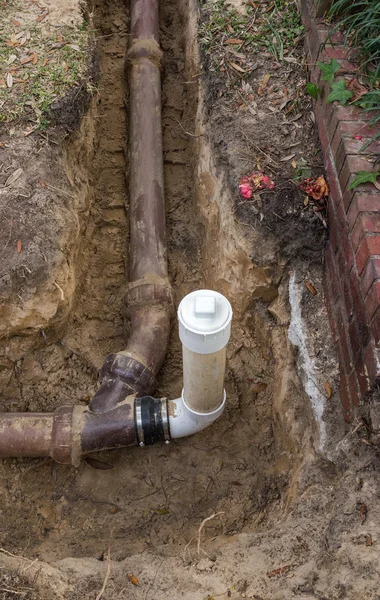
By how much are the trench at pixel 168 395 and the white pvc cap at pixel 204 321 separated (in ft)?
2.68

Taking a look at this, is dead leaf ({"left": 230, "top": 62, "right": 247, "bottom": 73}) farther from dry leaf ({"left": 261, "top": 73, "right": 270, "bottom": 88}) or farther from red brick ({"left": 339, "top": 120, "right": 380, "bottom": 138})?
red brick ({"left": 339, "top": 120, "right": 380, "bottom": 138})

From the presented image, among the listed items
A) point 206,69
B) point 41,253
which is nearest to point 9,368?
point 41,253

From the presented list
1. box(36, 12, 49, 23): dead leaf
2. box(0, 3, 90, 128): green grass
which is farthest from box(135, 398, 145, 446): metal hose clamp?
box(36, 12, 49, 23): dead leaf

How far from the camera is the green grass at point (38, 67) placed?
9.67ft

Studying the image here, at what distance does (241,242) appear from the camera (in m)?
2.71

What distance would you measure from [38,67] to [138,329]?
5.72ft

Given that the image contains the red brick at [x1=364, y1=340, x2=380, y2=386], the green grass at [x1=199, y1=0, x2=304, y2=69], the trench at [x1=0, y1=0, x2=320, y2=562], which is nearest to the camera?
the red brick at [x1=364, y1=340, x2=380, y2=386]

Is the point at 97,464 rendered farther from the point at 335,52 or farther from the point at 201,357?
the point at 335,52

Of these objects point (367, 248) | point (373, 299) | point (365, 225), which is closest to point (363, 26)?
point (365, 225)

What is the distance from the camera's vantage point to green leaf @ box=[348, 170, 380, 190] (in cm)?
220

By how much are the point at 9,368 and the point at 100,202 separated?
1.30 meters

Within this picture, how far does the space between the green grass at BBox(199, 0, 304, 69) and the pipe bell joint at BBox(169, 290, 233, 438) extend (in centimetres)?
195

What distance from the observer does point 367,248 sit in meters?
2.08

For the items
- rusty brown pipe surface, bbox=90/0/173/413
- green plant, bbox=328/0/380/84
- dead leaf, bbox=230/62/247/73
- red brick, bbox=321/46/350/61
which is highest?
green plant, bbox=328/0/380/84
